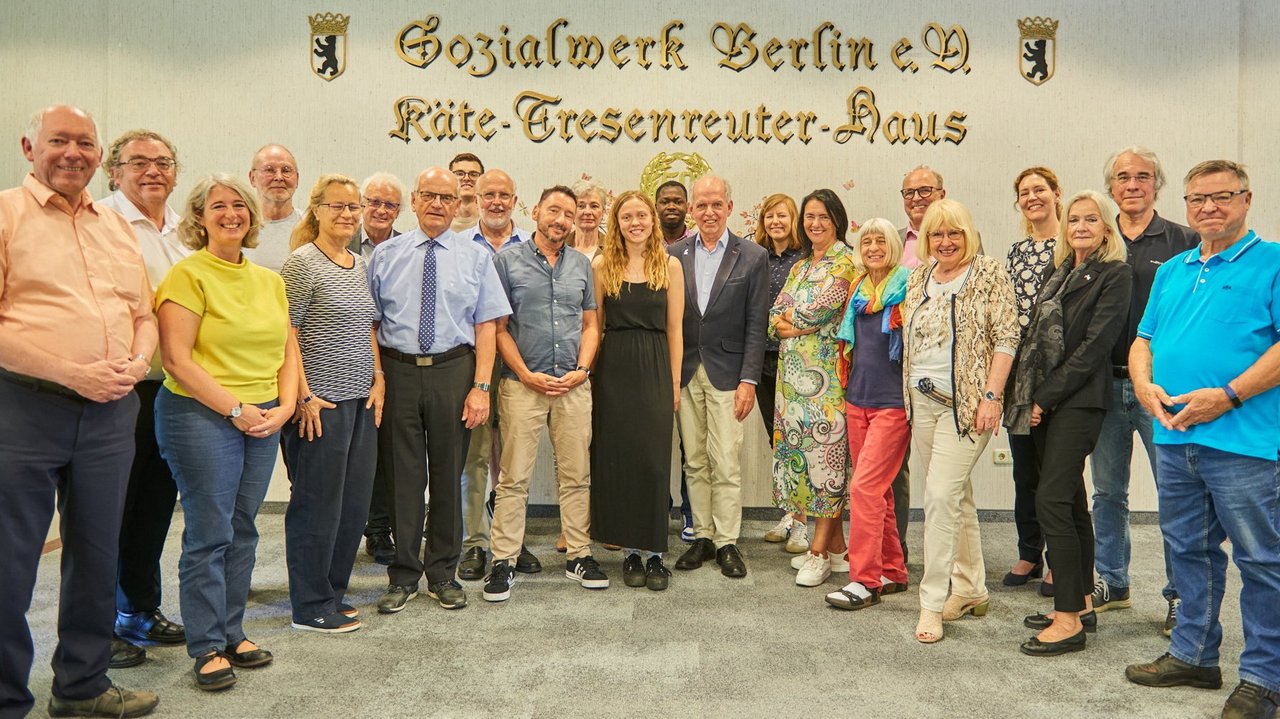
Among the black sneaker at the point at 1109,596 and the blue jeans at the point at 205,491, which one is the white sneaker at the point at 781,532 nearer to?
→ the black sneaker at the point at 1109,596

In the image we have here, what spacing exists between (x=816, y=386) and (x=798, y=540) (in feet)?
3.18

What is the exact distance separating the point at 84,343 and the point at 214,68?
3608 mm

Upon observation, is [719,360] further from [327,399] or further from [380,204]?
[327,399]

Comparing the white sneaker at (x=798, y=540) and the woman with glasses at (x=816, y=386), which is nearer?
the woman with glasses at (x=816, y=386)

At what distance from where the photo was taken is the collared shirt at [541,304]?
3.87 metres

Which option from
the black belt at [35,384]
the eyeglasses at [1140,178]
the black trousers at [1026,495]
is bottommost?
the black trousers at [1026,495]

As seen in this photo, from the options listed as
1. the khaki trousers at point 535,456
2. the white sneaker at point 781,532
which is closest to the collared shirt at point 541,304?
the khaki trousers at point 535,456

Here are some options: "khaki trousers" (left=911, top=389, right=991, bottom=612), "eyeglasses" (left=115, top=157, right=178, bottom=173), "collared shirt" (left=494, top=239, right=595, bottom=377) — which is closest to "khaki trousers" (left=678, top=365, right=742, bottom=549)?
"collared shirt" (left=494, top=239, right=595, bottom=377)

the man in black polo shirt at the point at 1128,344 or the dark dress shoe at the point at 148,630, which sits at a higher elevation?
the man in black polo shirt at the point at 1128,344

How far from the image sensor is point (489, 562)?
4352mm

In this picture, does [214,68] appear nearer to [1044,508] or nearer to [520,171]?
[520,171]

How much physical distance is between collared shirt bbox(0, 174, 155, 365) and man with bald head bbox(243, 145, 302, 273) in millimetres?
1200

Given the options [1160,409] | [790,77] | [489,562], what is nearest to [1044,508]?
[1160,409]

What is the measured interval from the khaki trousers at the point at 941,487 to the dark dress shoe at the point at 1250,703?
932 mm
